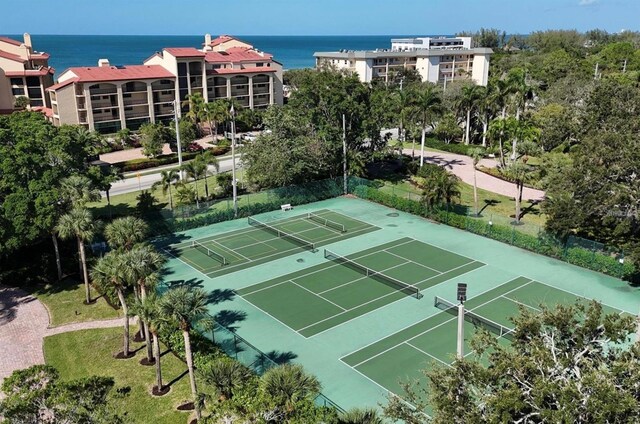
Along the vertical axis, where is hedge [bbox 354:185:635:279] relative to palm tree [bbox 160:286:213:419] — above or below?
below

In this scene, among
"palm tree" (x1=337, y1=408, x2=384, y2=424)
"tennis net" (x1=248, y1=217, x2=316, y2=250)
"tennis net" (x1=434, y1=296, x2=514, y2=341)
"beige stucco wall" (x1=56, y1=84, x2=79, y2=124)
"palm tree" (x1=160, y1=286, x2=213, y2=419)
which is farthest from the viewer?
"beige stucco wall" (x1=56, y1=84, x2=79, y2=124)

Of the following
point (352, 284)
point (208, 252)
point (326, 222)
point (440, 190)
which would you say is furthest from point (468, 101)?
point (208, 252)

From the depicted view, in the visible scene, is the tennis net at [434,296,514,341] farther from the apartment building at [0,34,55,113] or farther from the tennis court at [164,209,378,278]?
the apartment building at [0,34,55,113]

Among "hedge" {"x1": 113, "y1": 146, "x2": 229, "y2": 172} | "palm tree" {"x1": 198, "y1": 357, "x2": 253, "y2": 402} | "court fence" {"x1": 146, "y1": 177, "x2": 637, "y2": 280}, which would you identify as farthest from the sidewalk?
"palm tree" {"x1": 198, "y1": 357, "x2": 253, "y2": 402}

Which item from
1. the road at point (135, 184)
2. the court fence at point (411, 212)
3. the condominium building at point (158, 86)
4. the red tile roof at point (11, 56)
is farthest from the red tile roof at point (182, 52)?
the court fence at point (411, 212)

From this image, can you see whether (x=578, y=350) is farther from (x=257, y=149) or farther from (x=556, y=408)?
(x=257, y=149)

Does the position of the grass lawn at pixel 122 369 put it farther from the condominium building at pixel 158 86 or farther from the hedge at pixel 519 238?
the condominium building at pixel 158 86

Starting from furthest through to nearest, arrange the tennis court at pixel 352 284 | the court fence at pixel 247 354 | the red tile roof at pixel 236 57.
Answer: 1. the red tile roof at pixel 236 57
2. the tennis court at pixel 352 284
3. the court fence at pixel 247 354

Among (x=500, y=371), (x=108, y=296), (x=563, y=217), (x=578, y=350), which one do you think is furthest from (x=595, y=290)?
(x=108, y=296)
